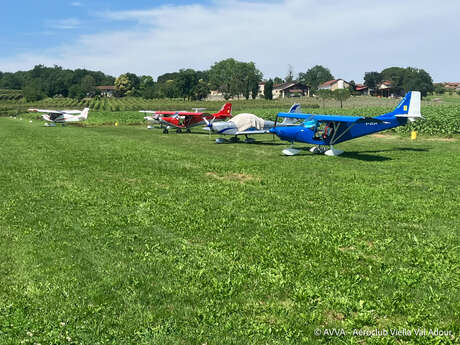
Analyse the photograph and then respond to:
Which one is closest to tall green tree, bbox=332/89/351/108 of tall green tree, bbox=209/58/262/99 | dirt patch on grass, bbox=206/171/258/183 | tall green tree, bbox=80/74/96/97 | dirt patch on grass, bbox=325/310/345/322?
tall green tree, bbox=209/58/262/99

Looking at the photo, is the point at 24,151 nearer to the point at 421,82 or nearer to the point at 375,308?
the point at 375,308

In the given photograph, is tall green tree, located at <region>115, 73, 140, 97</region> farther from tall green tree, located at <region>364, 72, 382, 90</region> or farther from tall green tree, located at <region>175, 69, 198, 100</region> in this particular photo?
tall green tree, located at <region>364, 72, 382, 90</region>

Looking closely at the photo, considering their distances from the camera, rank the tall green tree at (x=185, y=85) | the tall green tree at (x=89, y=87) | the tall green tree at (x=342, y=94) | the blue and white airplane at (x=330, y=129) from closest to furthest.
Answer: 1. the blue and white airplane at (x=330, y=129)
2. the tall green tree at (x=342, y=94)
3. the tall green tree at (x=185, y=85)
4. the tall green tree at (x=89, y=87)

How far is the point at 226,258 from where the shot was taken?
543cm

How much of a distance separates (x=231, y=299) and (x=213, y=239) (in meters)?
2.00

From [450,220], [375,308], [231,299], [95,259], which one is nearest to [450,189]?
[450,220]

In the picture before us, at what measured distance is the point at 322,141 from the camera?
54.0ft

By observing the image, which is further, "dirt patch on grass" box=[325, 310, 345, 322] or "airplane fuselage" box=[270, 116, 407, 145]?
"airplane fuselage" box=[270, 116, 407, 145]

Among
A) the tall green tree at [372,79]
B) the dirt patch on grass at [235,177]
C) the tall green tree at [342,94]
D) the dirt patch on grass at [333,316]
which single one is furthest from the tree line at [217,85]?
the dirt patch on grass at [333,316]

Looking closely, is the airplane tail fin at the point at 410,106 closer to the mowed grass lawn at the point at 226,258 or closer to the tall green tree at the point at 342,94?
the mowed grass lawn at the point at 226,258

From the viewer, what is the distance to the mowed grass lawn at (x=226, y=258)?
149 inches

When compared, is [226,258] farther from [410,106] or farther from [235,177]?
[410,106]

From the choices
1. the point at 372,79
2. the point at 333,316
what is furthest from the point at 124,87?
the point at 333,316

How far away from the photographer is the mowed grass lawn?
12.5 feet
